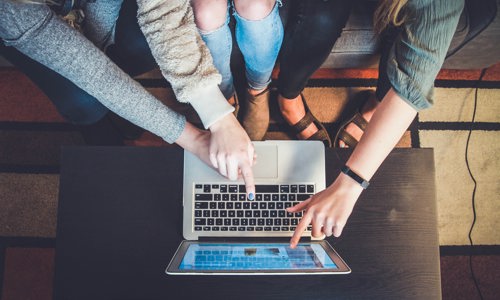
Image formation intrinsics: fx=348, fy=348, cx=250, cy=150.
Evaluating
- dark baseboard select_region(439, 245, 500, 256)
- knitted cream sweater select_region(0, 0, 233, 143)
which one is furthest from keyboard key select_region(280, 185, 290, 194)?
dark baseboard select_region(439, 245, 500, 256)

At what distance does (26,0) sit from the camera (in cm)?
63

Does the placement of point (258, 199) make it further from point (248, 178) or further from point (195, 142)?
point (195, 142)

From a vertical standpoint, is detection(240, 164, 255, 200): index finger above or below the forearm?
below

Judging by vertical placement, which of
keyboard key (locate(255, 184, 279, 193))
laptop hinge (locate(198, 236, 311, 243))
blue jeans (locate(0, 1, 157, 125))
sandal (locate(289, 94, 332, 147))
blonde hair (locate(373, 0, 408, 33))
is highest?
blonde hair (locate(373, 0, 408, 33))

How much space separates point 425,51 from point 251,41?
41 centimetres

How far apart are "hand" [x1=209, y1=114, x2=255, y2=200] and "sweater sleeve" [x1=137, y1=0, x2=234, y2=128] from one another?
0.24 ft

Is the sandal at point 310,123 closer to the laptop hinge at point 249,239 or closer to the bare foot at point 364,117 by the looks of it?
the bare foot at point 364,117

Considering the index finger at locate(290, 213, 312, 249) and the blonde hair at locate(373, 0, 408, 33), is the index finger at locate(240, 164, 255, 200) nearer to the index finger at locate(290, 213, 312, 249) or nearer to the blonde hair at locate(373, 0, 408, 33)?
the index finger at locate(290, 213, 312, 249)

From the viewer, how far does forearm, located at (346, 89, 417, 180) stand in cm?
73

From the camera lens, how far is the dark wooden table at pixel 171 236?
75 centimetres

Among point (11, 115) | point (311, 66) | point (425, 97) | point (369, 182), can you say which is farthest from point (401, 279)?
point (11, 115)

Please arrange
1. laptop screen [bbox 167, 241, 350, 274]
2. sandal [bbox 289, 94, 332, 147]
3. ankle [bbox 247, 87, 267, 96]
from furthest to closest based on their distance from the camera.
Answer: sandal [bbox 289, 94, 332, 147] → ankle [bbox 247, 87, 267, 96] → laptop screen [bbox 167, 241, 350, 274]

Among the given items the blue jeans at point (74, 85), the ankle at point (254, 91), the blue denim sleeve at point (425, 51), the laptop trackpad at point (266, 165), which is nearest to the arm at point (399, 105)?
the blue denim sleeve at point (425, 51)

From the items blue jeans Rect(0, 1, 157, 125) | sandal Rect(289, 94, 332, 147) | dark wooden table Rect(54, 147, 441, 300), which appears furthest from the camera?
sandal Rect(289, 94, 332, 147)
